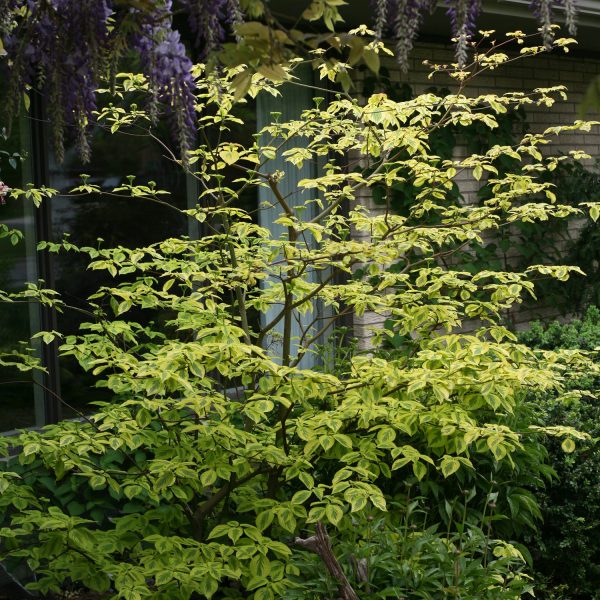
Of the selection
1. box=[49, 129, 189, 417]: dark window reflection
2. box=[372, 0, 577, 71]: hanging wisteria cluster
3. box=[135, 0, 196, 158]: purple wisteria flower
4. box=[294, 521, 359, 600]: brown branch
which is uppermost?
box=[372, 0, 577, 71]: hanging wisteria cluster

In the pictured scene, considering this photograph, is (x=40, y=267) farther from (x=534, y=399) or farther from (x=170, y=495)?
(x=534, y=399)

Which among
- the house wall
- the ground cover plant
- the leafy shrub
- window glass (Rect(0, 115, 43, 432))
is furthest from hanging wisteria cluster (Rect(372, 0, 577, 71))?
the house wall

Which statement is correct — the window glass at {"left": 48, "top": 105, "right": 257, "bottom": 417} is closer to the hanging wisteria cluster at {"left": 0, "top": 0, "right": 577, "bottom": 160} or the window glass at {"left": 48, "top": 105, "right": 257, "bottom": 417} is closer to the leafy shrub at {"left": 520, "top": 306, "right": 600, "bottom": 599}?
the leafy shrub at {"left": 520, "top": 306, "right": 600, "bottom": 599}

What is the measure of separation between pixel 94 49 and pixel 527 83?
7350 mm

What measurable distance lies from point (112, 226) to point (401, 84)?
2763 millimetres

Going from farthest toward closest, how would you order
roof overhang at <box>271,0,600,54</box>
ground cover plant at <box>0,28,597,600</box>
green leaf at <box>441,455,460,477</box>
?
roof overhang at <box>271,0,600,54</box> → green leaf at <box>441,455,460,477</box> → ground cover plant at <box>0,28,597,600</box>

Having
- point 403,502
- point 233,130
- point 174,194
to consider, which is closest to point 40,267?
point 174,194

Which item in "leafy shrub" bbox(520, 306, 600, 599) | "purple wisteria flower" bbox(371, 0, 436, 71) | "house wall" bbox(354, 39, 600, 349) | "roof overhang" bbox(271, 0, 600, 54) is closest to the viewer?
"purple wisteria flower" bbox(371, 0, 436, 71)

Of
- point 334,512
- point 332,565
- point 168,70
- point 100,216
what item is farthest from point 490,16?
point 168,70

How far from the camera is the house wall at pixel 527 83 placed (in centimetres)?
786

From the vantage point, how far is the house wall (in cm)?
786

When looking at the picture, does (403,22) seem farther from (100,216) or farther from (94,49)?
(100,216)

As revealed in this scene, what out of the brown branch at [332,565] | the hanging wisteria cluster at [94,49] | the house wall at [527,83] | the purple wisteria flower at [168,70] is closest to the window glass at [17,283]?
the house wall at [527,83]

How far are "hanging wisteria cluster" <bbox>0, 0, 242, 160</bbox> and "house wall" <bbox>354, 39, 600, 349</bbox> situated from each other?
4854 millimetres
